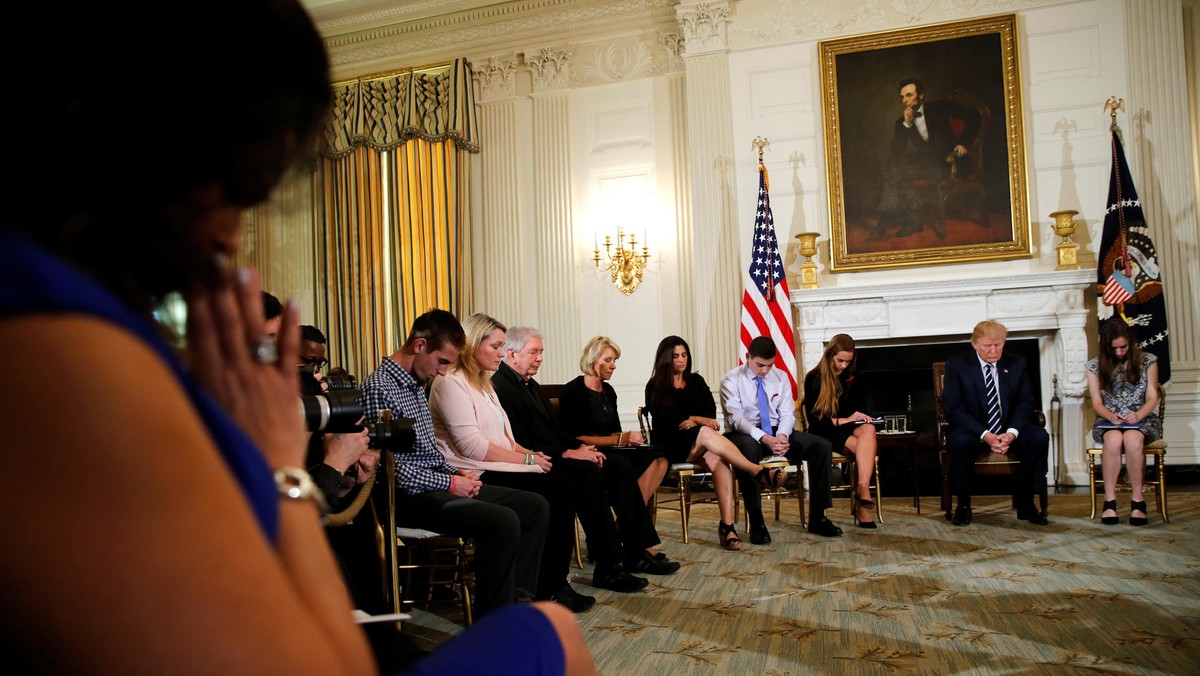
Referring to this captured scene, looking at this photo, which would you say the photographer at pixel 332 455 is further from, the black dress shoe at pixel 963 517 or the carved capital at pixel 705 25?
the carved capital at pixel 705 25

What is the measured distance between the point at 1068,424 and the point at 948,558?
3607 mm

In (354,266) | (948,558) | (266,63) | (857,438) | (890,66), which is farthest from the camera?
(354,266)

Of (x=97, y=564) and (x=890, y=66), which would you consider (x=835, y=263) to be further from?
(x=97, y=564)

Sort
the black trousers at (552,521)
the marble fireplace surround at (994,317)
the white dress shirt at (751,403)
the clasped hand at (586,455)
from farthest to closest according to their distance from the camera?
the marble fireplace surround at (994,317) → the white dress shirt at (751,403) → the clasped hand at (586,455) → the black trousers at (552,521)

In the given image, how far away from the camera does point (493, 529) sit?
10.5 feet

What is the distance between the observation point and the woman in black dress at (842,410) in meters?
5.83

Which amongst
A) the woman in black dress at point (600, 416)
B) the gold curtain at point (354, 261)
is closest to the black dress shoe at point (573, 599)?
the woman in black dress at point (600, 416)

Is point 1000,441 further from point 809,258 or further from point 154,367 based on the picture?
point 154,367

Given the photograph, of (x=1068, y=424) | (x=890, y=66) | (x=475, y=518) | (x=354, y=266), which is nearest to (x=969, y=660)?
(x=475, y=518)

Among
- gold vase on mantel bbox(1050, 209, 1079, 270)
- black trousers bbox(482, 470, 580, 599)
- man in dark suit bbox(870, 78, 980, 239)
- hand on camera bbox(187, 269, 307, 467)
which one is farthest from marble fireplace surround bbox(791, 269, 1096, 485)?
hand on camera bbox(187, 269, 307, 467)

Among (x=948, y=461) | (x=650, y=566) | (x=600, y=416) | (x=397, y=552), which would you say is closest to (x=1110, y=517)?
(x=948, y=461)

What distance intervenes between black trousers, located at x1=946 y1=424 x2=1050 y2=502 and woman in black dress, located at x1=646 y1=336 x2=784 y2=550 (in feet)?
3.89

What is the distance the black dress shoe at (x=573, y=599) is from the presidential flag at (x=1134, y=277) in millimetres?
5430

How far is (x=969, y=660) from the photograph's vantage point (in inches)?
109
